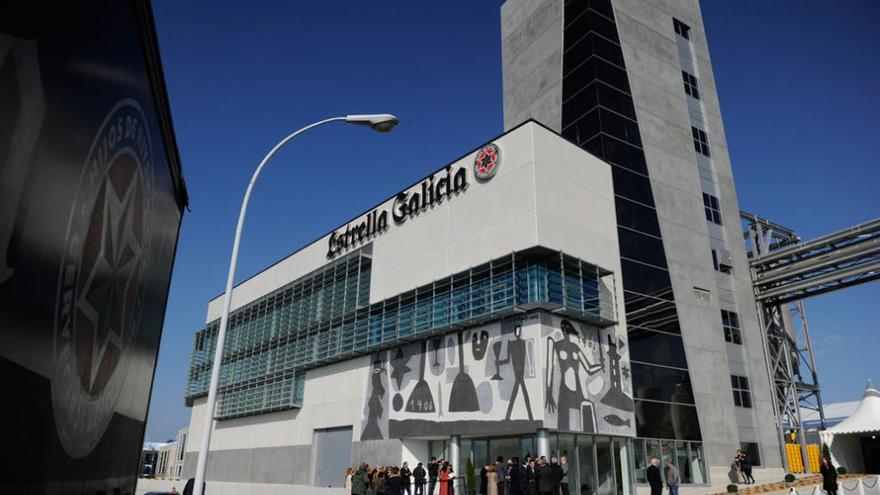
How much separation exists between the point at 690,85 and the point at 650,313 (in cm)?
1915

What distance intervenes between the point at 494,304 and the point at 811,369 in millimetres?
30558

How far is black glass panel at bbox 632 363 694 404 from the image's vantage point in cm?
2736

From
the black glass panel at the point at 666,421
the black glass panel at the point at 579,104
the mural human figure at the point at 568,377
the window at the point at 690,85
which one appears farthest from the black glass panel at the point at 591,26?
the black glass panel at the point at 666,421

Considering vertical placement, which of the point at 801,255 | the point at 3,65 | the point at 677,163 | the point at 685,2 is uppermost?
the point at 685,2

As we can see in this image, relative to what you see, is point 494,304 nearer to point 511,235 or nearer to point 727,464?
point 511,235

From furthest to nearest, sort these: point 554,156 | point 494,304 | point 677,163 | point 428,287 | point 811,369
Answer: point 811,369 < point 677,163 < point 428,287 < point 554,156 < point 494,304

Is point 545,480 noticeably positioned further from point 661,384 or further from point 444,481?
point 661,384

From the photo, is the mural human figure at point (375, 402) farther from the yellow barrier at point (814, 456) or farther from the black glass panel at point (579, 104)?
the yellow barrier at point (814, 456)

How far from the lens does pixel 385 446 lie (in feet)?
92.4

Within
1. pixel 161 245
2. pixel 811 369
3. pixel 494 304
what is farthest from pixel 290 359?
pixel 811 369

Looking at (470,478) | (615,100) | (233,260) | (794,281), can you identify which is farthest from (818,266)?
(233,260)

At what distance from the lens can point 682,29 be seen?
137 ft

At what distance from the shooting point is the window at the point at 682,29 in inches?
1619

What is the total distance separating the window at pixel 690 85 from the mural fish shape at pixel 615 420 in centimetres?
2482
